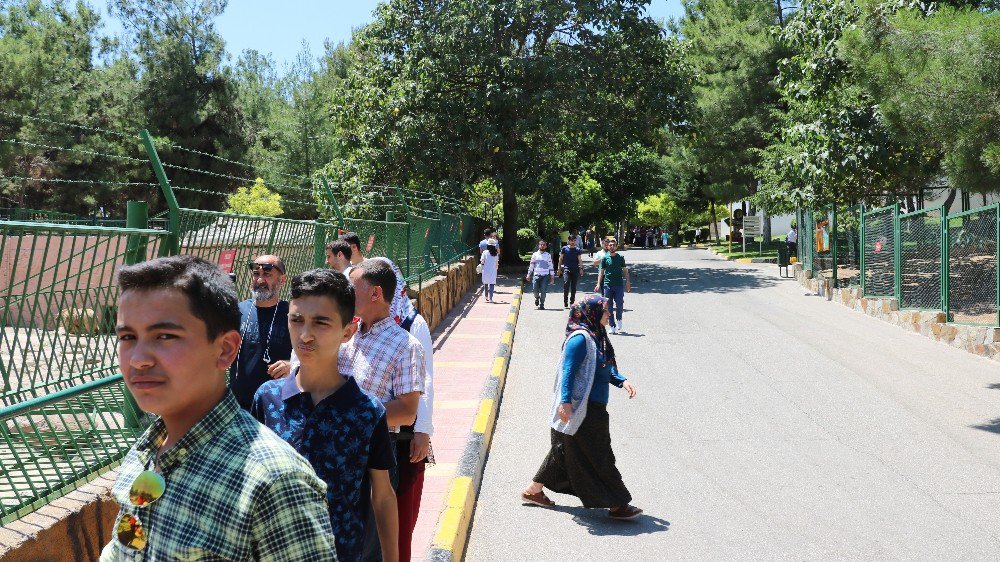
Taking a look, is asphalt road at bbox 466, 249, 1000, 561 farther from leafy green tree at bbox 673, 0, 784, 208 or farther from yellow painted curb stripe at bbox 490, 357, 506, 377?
leafy green tree at bbox 673, 0, 784, 208

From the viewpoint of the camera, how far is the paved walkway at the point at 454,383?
650 cm

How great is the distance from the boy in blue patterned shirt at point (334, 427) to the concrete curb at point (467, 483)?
236 centimetres

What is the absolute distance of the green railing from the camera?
14547 millimetres

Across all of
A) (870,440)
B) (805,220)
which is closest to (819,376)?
(870,440)

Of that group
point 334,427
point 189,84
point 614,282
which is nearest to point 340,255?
point 334,427

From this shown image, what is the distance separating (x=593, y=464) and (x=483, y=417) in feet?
8.04

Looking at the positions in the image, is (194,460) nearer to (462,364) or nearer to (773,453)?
(773,453)

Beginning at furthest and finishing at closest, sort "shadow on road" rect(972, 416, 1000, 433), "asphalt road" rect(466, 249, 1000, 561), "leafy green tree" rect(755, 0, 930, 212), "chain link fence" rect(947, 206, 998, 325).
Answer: "leafy green tree" rect(755, 0, 930, 212)
"chain link fence" rect(947, 206, 998, 325)
"shadow on road" rect(972, 416, 1000, 433)
"asphalt road" rect(466, 249, 1000, 561)

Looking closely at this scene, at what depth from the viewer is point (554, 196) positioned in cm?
2856

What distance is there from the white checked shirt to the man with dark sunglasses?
0.50 meters

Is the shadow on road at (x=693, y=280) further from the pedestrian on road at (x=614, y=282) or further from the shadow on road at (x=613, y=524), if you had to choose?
the shadow on road at (x=613, y=524)

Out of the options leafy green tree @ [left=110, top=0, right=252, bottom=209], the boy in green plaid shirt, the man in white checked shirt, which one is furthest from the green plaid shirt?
leafy green tree @ [left=110, top=0, right=252, bottom=209]

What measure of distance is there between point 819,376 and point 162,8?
43.5 meters

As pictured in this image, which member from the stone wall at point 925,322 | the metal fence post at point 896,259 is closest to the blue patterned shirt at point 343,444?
the stone wall at point 925,322
